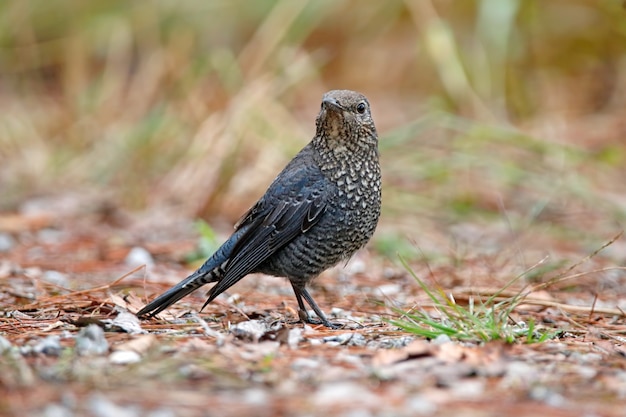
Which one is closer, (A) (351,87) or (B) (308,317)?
(B) (308,317)

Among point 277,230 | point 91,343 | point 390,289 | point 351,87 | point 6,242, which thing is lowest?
point 390,289

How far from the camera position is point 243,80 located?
757 centimetres

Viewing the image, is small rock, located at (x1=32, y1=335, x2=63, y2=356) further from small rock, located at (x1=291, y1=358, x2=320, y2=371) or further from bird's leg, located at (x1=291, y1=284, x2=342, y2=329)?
bird's leg, located at (x1=291, y1=284, x2=342, y2=329)

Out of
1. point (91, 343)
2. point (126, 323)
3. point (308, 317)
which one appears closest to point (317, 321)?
point (308, 317)

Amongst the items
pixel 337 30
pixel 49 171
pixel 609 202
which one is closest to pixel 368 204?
pixel 609 202

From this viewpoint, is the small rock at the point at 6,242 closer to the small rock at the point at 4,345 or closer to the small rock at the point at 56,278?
the small rock at the point at 56,278

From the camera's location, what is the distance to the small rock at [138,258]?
562cm

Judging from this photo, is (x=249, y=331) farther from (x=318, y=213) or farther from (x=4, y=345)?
(x=318, y=213)

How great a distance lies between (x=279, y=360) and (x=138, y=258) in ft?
9.06

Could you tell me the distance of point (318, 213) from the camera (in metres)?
4.38

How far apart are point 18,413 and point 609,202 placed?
496 centimetres

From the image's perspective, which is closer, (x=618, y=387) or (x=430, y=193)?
(x=618, y=387)

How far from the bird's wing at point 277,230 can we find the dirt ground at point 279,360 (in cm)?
28

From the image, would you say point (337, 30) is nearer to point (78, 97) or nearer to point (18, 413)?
point (78, 97)
